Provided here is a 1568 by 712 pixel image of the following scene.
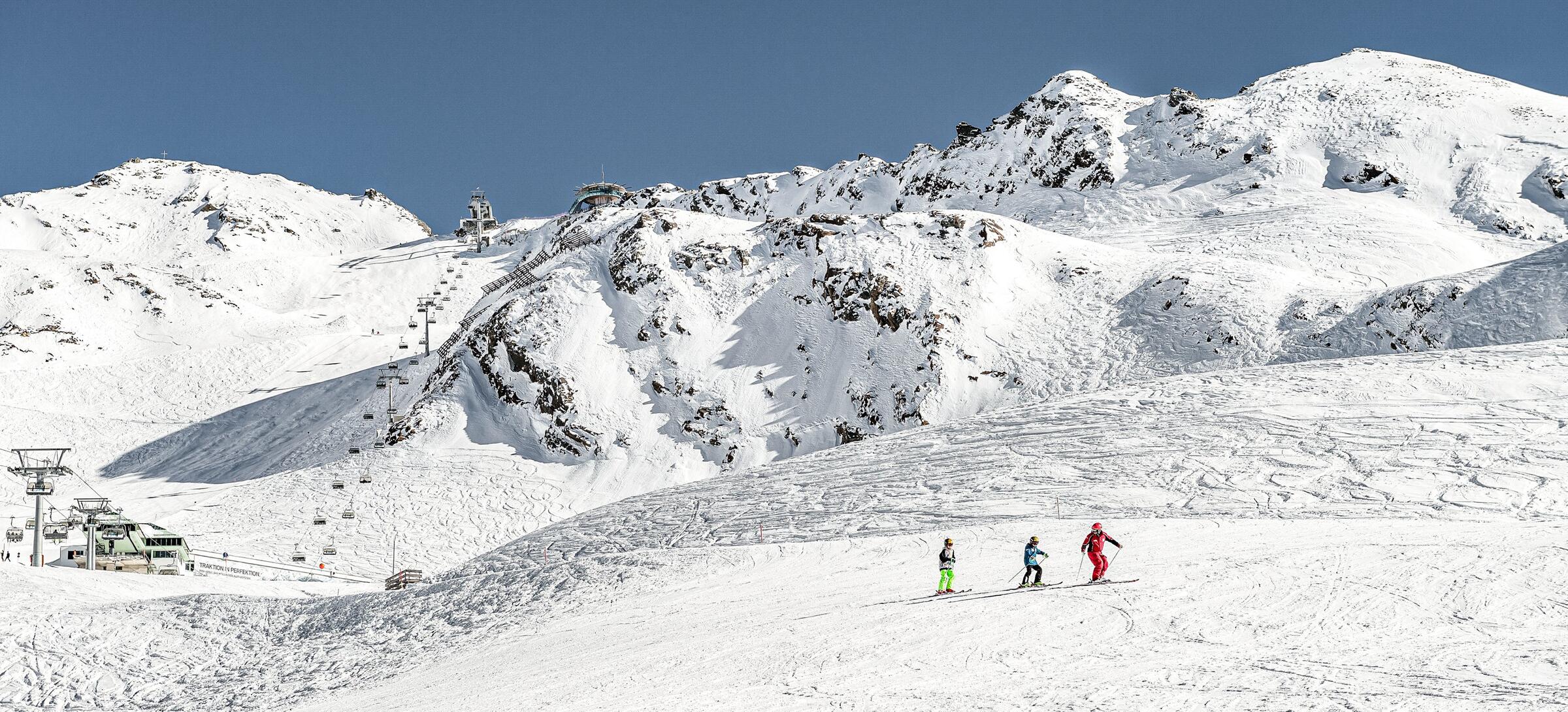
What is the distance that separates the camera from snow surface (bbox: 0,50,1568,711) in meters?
20.9

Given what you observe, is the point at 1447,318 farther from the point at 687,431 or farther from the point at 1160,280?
the point at 687,431

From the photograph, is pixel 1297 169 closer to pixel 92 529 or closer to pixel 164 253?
pixel 92 529

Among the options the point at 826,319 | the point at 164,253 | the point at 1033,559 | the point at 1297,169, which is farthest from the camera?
the point at 164,253

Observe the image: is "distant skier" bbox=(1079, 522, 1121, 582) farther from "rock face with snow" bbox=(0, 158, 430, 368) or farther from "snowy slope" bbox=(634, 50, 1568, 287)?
"rock face with snow" bbox=(0, 158, 430, 368)

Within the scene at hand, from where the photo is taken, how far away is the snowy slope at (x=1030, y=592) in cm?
1814

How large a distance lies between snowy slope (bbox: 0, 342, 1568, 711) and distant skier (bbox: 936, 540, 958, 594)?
60cm

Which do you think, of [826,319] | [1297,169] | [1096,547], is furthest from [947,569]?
[1297,169]

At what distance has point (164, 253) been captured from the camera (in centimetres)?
14900

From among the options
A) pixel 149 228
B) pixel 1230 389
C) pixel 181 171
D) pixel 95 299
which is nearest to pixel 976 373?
pixel 1230 389

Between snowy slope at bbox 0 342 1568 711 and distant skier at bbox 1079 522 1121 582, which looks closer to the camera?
snowy slope at bbox 0 342 1568 711

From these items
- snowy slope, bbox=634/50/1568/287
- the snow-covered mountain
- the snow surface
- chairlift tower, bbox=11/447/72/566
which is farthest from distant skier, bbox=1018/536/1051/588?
snowy slope, bbox=634/50/1568/287

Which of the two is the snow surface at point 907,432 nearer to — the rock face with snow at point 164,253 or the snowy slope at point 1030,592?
the snowy slope at point 1030,592

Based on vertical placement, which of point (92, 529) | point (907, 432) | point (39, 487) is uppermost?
point (907, 432)

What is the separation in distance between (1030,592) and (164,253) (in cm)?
14659
